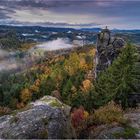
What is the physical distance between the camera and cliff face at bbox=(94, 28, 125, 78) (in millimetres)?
114562

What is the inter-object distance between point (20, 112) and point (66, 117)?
2.96 meters

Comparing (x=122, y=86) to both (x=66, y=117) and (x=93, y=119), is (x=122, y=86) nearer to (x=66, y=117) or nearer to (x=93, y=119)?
(x=93, y=119)

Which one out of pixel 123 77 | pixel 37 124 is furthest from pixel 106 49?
pixel 37 124

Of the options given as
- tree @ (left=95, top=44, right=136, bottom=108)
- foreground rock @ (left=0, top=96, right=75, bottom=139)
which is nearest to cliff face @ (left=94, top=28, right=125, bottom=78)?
tree @ (left=95, top=44, right=136, bottom=108)

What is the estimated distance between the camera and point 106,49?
120 meters

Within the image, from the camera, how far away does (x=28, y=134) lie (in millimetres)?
20781

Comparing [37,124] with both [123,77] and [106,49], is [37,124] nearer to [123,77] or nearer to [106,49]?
[123,77]

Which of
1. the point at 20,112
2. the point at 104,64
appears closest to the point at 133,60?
the point at 20,112

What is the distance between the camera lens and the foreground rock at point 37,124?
21.0m

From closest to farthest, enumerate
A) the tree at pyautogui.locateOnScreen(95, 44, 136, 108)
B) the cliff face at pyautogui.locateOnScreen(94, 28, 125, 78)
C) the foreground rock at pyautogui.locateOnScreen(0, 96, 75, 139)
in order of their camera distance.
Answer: the foreground rock at pyautogui.locateOnScreen(0, 96, 75, 139), the tree at pyautogui.locateOnScreen(95, 44, 136, 108), the cliff face at pyautogui.locateOnScreen(94, 28, 125, 78)

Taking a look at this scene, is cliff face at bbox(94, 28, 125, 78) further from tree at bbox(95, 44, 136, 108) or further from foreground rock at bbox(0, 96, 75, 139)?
foreground rock at bbox(0, 96, 75, 139)

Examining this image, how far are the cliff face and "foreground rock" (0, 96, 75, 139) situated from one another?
295ft

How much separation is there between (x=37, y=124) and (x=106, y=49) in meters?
100

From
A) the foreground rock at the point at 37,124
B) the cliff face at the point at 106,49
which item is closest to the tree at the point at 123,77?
the foreground rock at the point at 37,124
